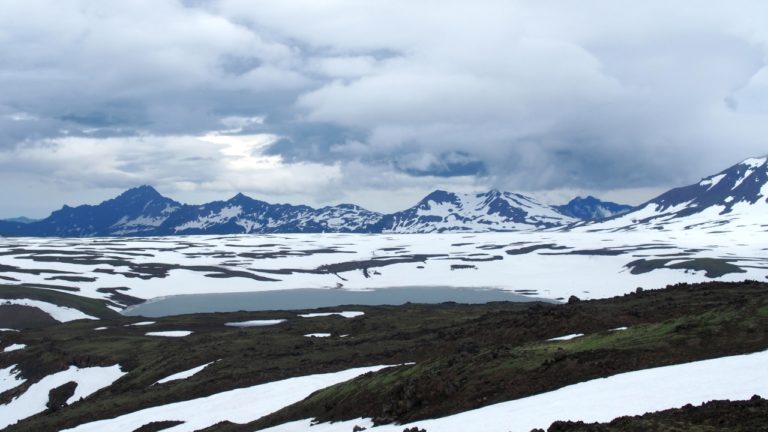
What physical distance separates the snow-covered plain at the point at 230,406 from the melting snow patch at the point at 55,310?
10372cm

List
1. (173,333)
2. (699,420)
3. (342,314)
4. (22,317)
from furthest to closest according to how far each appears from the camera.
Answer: (22,317)
(342,314)
(173,333)
(699,420)

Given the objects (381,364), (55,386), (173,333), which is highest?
(381,364)

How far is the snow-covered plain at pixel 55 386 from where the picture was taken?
66.0 metres

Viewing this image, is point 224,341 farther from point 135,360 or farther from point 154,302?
point 154,302

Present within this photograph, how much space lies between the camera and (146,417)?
47625mm

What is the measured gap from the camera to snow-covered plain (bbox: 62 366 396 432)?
43.7 meters

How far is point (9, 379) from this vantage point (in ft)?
265

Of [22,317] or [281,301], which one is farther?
[281,301]

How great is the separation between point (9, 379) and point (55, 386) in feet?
41.5

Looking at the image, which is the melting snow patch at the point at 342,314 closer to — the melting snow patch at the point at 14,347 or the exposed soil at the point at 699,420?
the melting snow patch at the point at 14,347

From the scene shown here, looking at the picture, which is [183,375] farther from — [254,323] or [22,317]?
[22,317]

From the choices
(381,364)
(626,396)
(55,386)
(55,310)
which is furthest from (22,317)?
(626,396)

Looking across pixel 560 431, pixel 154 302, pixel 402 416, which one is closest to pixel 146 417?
pixel 402 416

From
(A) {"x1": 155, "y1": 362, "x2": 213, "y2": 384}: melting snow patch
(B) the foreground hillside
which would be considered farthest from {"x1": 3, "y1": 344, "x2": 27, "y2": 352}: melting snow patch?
(A) {"x1": 155, "y1": 362, "x2": 213, "y2": 384}: melting snow patch
